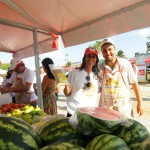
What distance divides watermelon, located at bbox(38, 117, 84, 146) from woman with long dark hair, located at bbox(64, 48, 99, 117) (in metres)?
2.17

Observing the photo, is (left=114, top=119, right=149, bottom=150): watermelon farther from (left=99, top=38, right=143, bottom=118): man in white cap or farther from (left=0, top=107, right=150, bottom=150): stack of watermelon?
(left=99, top=38, right=143, bottom=118): man in white cap

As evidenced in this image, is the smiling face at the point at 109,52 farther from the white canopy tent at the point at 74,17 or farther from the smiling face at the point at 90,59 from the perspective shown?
the white canopy tent at the point at 74,17

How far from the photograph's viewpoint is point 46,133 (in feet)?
3.49

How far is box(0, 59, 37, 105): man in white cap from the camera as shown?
4305 mm

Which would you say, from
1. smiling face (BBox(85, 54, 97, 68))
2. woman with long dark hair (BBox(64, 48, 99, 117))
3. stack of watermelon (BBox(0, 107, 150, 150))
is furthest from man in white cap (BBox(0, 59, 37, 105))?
stack of watermelon (BBox(0, 107, 150, 150))

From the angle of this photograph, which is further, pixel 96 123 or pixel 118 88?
pixel 118 88

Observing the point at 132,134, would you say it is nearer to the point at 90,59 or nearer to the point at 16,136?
the point at 16,136

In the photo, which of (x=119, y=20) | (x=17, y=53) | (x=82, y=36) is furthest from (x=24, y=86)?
(x=17, y=53)

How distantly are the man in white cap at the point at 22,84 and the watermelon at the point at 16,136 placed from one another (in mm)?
3336

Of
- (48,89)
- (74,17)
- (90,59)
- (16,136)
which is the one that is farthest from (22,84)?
(16,136)

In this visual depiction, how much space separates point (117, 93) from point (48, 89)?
186 cm

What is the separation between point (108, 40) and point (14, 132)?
2.19 metres

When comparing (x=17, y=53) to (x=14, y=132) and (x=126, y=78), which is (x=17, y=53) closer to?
(x=126, y=78)

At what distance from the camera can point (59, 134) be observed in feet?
3.40
